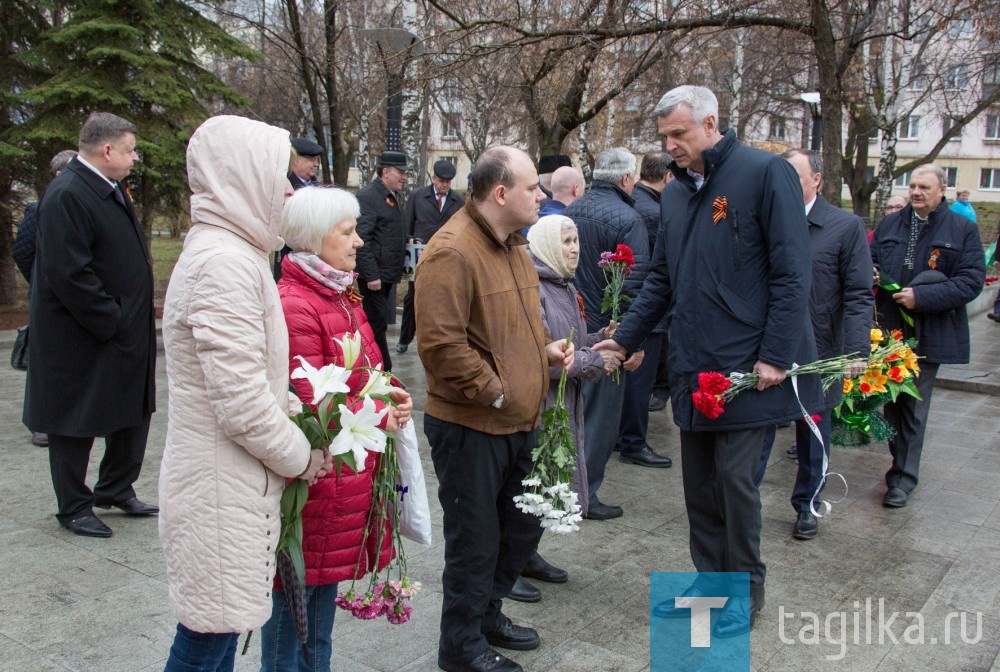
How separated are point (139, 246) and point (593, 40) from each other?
692 centimetres

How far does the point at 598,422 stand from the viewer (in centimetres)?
502

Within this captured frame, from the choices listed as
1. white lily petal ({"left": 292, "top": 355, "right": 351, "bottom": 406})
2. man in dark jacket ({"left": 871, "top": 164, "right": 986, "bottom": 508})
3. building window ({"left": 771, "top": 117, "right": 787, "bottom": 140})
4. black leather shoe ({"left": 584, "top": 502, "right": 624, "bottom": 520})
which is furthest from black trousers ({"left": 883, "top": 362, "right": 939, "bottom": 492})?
building window ({"left": 771, "top": 117, "right": 787, "bottom": 140})

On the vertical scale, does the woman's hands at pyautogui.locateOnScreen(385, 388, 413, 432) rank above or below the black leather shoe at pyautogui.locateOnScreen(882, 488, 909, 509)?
above

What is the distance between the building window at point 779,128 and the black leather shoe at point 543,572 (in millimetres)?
28222

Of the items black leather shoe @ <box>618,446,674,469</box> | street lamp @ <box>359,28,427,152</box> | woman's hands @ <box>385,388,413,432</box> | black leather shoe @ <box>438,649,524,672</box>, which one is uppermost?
street lamp @ <box>359,28,427,152</box>

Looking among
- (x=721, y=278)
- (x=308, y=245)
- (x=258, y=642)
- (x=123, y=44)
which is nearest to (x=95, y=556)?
(x=258, y=642)

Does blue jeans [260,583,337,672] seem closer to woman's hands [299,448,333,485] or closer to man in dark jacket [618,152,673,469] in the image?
woman's hands [299,448,333,485]

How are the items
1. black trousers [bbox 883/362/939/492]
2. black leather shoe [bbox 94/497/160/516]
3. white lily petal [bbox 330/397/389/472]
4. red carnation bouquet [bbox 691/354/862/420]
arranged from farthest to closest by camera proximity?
black trousers [bbox 883/362/939/492] < black leather shoe [bbox 94/497/160/516] < red carnation bouquet [bbox 691/354/862/420] < white lily petal [bbox 330/397/389/472]

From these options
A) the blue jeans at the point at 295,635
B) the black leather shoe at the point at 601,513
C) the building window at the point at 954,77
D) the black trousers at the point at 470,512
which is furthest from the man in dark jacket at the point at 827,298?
the building window at the point at 954,77

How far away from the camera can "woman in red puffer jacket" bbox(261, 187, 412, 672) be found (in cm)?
283

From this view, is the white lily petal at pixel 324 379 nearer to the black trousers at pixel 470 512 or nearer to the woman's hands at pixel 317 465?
the woman's hands at pixel 317 465

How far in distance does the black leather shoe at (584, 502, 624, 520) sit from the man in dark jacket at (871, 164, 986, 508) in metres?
1.78

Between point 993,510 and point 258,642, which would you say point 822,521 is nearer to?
point 993,510

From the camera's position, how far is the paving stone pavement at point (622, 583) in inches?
142
